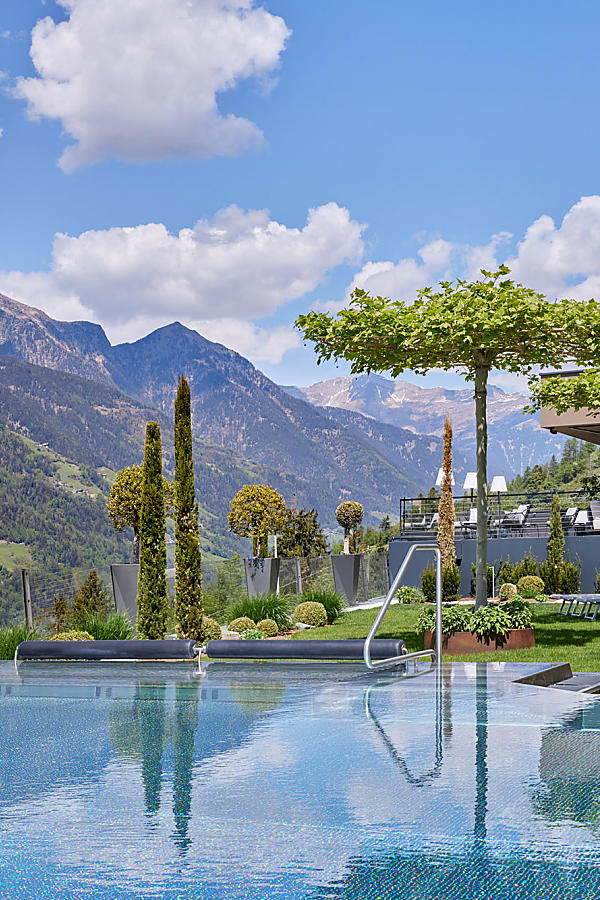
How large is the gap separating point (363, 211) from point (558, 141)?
134 metres

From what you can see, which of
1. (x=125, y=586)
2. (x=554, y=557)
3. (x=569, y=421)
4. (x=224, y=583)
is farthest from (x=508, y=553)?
(x=125, y=586)

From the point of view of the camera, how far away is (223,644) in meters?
8.16

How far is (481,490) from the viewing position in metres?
11.1

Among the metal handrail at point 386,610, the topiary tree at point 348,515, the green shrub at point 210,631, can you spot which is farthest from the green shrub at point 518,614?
the topiary tree at point 348,515

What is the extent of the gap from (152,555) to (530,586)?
9625 millimetres

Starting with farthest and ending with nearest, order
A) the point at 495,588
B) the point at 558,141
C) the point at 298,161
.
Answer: the point at 298,161, the point at 558,141, the point at 495,588

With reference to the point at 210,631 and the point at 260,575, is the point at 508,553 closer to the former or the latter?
the point at 260,575

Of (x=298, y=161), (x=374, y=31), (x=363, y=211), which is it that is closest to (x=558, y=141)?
(x=298, y=161)

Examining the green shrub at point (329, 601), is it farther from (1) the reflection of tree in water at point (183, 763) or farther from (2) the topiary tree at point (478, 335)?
(1) the reflection of tree in water at point (183, 763)

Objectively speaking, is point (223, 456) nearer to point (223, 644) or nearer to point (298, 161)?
point (298, 161)

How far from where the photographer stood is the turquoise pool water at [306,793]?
335 centimetres

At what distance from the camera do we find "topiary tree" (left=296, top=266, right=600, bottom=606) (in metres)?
10.3

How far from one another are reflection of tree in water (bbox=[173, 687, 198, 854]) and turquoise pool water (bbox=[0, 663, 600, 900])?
0.01 meters

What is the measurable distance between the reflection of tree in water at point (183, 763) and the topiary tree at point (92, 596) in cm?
695
